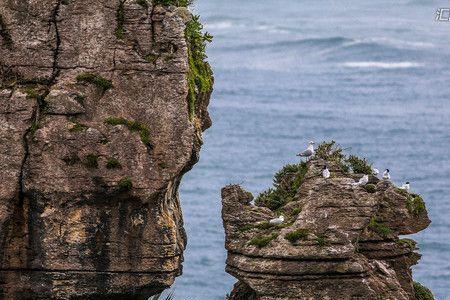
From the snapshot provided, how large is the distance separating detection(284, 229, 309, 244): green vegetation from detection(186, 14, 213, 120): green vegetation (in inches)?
126

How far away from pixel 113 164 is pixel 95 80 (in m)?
1.68

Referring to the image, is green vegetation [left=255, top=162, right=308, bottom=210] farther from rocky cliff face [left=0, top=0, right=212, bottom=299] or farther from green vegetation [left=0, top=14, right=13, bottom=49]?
green vegetation [left=0, top=14, right=13, bottom=49]

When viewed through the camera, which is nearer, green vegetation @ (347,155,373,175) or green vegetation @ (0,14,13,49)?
green vegetation @ (0,14,13,49)

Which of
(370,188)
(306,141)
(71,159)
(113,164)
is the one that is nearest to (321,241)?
(370,188)

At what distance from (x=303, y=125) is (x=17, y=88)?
13869 cm

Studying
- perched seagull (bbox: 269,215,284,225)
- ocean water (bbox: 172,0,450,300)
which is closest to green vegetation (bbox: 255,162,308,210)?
perched seagull (bbox: 269,215,284,225)

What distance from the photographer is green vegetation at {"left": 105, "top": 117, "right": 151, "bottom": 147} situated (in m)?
32.2

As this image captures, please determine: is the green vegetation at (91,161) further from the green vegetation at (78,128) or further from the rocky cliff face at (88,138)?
the green vegetation at (78,128)

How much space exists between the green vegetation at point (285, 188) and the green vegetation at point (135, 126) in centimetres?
581

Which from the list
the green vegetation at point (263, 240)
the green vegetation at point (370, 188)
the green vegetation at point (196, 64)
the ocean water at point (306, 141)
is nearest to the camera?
the green vegetation at point (196, 64)

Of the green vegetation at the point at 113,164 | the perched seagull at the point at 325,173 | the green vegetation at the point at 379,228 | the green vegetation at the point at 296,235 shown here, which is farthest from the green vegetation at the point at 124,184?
the green vegetation at the point at 379,228

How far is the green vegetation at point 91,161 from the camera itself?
32094mm

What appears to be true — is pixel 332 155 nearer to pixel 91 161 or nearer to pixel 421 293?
pixel 421 293

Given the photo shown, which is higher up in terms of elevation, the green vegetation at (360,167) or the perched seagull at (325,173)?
the perched seagull at (325,173)
